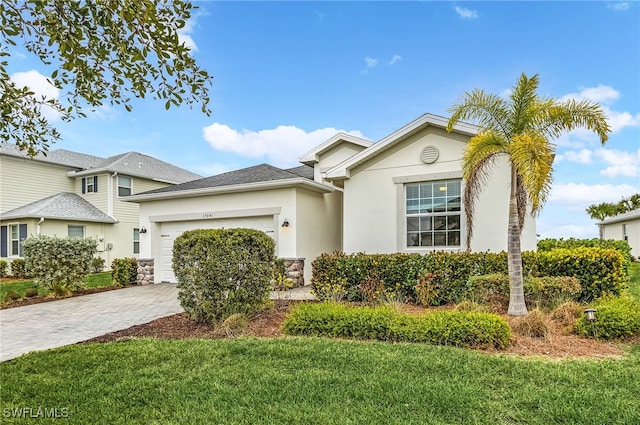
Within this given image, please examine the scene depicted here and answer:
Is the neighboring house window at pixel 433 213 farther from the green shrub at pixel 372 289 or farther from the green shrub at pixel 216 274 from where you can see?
the green shrub at pixel 216 274

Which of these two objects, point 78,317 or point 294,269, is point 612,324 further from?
point 78,317

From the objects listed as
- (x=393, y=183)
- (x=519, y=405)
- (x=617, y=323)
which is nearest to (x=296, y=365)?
(x=519, y=405)

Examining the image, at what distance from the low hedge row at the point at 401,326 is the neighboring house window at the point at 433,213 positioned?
4.94 metres

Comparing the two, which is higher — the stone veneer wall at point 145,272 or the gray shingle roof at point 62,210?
the gray shingle roof at point 62,210

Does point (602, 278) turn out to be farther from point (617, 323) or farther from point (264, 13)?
point (264, 13)

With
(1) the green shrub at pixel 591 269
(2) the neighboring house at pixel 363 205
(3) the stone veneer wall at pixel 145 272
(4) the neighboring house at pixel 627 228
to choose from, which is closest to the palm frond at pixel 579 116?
(1) the green shrub at pixel 591 269

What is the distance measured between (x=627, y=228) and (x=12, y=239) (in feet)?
122

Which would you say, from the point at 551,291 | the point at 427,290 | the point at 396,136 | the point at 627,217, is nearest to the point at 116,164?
the point at 396,136

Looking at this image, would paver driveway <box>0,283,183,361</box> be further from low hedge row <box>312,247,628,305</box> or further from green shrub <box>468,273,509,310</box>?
green shrub <box>468,273,509,310</box>

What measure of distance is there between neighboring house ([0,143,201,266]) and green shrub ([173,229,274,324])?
51.4ft

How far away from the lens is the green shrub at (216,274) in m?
6.62

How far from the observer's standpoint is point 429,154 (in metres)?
10.7

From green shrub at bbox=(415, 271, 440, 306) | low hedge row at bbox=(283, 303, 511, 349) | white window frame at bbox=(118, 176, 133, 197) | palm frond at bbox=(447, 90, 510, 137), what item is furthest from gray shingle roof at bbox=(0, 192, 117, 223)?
palm frond at bbox=(447, 90, 510, 137)

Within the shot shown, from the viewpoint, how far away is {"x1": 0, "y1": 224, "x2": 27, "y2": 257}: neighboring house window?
18781mm
